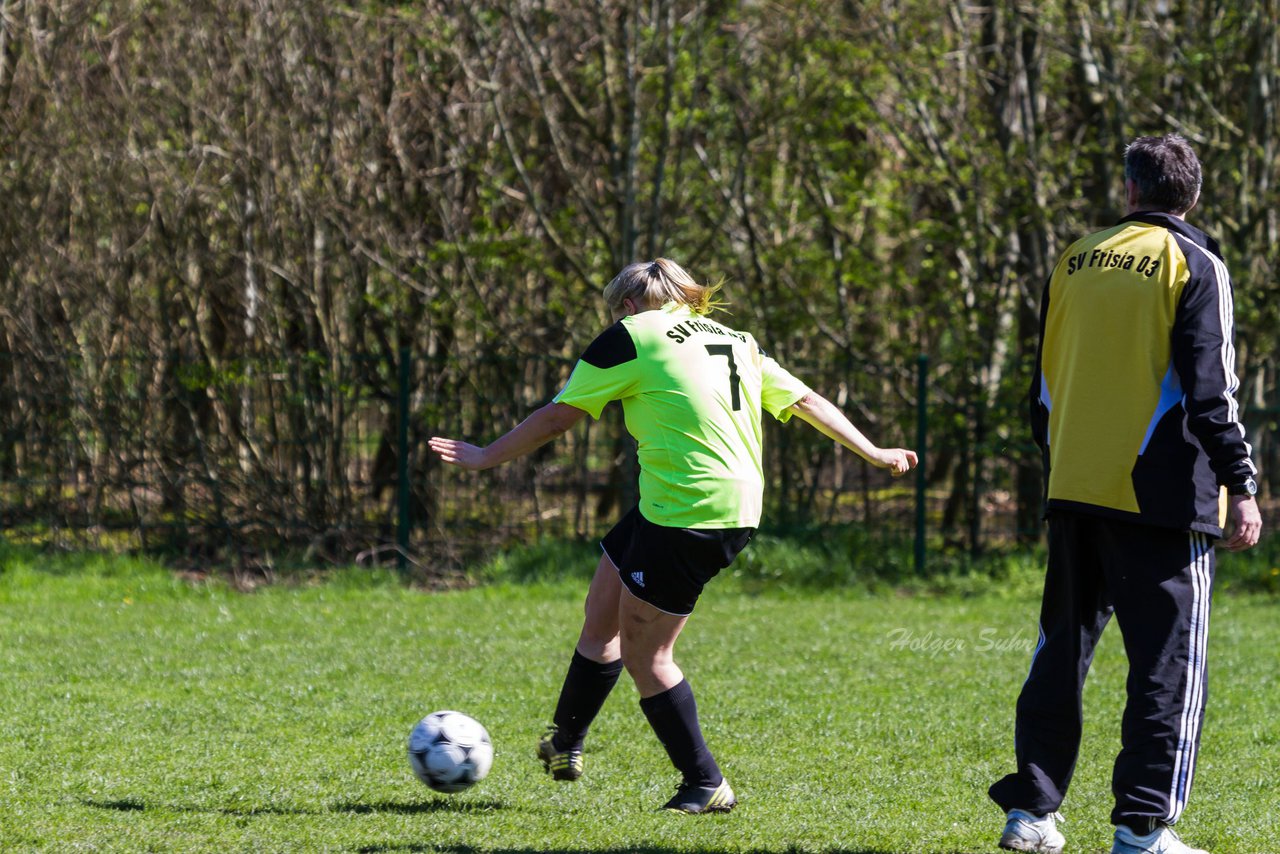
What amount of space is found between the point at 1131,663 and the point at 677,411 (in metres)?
1.52

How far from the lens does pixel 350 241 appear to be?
465 inches

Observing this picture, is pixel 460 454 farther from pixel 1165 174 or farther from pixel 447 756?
pixel 1165 174

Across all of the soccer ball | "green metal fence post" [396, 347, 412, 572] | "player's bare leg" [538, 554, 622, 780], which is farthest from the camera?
"green metal fence post" [396, 347, 412, 572]

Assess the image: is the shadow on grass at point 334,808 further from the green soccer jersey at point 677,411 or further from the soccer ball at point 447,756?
the green soccer jersey at point 677,411

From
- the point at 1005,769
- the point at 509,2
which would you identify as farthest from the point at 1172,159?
the point at 509,2

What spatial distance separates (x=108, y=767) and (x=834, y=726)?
9.62 feet

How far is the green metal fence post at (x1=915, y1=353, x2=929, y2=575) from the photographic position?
457 inches

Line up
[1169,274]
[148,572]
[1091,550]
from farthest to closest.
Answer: [148,572] < [1091,550] < [1169,274]

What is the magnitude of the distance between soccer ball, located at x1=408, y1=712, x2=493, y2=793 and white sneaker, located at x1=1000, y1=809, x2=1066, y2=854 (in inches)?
67.6

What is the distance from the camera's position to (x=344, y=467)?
39.2ft

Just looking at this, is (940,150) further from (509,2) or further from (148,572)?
(148,572)

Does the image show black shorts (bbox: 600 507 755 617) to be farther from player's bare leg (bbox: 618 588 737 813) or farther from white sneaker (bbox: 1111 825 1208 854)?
white sneaker (bbox: 1111 825 1208 854)

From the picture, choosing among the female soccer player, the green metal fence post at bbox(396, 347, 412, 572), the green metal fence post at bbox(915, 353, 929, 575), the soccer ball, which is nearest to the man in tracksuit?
the female soccer player

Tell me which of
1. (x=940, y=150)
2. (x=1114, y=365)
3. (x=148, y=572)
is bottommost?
(x=148, y=572)
